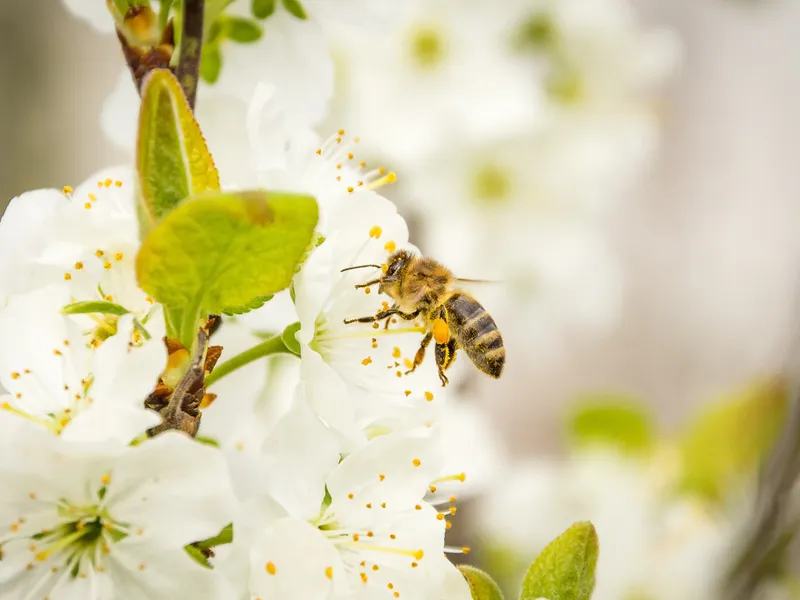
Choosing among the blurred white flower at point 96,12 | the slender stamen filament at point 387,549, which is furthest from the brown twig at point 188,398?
the blurred white flower at point 96,12

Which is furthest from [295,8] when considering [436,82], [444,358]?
[436,82]

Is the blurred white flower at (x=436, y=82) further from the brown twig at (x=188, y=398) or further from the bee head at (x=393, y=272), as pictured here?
the brown twig at (x=188, y=398)

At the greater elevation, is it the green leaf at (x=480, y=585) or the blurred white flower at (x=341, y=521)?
the blurred white flower at (x=341, y=521)

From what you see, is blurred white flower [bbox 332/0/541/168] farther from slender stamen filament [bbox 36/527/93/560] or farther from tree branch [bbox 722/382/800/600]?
slender stamen filament [bbox 36/527/93/560]

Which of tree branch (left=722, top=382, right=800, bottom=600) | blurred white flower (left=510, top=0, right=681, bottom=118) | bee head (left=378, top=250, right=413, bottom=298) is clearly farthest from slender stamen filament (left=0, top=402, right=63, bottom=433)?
blurred white flower (left=510, top=0, right=681, bottom=118)

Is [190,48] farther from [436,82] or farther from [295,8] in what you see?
[436,82]
